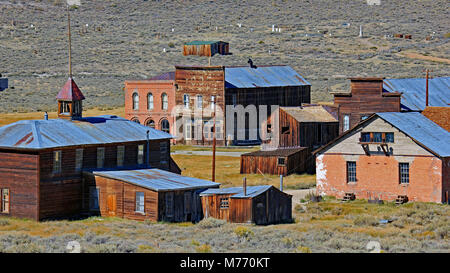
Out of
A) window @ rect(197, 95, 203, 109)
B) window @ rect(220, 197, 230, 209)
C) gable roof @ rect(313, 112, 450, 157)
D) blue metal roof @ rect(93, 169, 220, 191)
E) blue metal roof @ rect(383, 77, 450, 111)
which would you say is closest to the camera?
window @ rect(220, 197, 230, 209)

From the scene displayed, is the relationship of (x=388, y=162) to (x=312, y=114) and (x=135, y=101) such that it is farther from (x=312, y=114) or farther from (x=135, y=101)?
(x=135, y=101)

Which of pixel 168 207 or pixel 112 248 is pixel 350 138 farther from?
pixel 112 248

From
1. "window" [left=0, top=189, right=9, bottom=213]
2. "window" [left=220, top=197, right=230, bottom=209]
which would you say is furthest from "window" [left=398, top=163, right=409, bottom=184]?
"window" [left=0, top=189, right=9, bottom=213]

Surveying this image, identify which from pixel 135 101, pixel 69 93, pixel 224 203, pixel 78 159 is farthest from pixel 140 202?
pixel 135 101

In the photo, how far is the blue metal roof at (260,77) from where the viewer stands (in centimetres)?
8038

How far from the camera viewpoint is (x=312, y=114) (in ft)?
231

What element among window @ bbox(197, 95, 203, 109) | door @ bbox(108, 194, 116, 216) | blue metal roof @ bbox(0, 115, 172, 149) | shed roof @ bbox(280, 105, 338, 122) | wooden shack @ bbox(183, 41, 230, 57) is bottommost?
door @ bbox(108, 194, 116, 216)

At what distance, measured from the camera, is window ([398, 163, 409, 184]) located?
50.2 m

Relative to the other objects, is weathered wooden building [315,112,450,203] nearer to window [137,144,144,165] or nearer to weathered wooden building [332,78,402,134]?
weathered wooden building [332,78,402,134]

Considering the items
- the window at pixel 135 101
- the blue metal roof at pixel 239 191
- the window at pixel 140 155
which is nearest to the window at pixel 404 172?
the blue metal roof at pixel 239 191

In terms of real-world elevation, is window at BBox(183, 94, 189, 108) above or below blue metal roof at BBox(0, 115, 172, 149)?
above

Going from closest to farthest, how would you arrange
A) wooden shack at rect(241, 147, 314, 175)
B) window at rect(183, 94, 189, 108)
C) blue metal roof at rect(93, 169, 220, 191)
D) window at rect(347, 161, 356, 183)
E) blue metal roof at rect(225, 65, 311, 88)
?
1. blue metal roof at rect(93, 169, 220, 191)
2. window at rect(347, 161, 356, 183)
3. wooden shack at rect(241, 147, 314, 175)
4. blue metal roof at rect(225, 65, 311, 88)
5. window at rect(183, 94, 189, 108)
